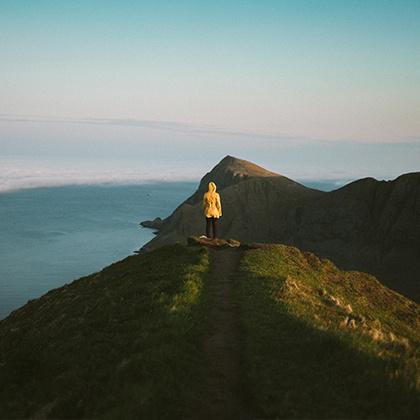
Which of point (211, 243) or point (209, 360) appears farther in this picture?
point (211, 243)

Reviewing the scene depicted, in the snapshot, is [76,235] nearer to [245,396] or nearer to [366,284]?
[366,284]

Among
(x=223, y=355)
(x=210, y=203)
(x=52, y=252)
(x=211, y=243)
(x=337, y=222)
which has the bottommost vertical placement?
(x=52, y=252)

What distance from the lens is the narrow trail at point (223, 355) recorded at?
9.90 meters

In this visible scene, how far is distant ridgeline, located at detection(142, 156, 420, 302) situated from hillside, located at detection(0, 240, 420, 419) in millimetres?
84851

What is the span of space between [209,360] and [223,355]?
22.6 inches

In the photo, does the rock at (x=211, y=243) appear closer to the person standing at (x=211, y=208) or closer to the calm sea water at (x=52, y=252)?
the person standing at (x=211, y=208)

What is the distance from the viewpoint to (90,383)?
11.3 meters

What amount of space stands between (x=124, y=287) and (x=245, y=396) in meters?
13.9

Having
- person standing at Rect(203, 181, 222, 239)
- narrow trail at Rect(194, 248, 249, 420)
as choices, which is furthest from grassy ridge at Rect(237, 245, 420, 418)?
person standing at Rect(203, 181, 222, 239)

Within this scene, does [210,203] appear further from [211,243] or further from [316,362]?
[316,362]

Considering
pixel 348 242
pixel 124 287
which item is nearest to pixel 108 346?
pixel 124 287

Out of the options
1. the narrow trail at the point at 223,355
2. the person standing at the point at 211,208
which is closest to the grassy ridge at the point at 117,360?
the narrow trail at the point at 223,355

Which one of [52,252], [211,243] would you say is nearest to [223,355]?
[211,243]

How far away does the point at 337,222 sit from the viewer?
139625 millimetres
